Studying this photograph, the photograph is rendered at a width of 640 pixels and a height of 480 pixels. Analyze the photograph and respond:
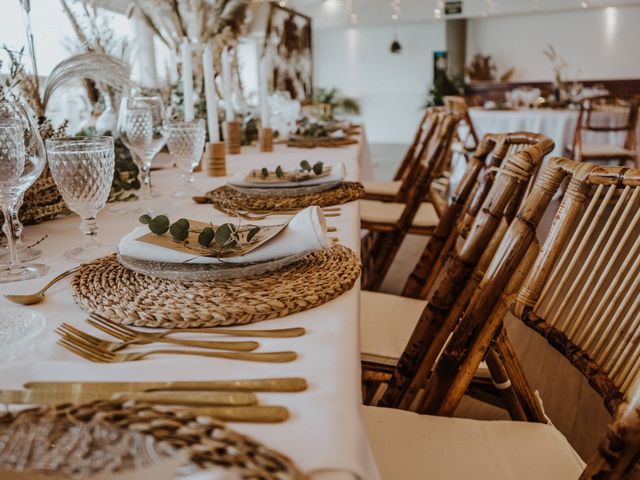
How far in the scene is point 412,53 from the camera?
1192 centimetres

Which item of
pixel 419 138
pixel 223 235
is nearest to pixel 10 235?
pixel 223 235

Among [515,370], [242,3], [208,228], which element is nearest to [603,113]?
[242,3]

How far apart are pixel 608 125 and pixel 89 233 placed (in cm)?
527

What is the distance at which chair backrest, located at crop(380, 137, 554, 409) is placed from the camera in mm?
1002

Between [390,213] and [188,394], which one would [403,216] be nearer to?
[390,213]

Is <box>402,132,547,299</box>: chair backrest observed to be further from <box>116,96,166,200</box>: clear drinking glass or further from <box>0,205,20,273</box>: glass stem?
<box>0,205,20,273</box>: glass stem

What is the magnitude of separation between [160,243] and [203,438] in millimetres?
430

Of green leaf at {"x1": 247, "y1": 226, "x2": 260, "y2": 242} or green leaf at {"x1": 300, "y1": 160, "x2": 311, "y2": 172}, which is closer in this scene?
green leaf at {"x1": 247, "y1": 226, "x2": 260, "y2": 242}

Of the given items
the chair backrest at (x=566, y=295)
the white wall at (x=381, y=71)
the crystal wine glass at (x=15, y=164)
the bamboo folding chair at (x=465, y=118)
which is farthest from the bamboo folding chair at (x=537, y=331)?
the white wall at (x=381, y=71)

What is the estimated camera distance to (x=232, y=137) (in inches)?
99.4

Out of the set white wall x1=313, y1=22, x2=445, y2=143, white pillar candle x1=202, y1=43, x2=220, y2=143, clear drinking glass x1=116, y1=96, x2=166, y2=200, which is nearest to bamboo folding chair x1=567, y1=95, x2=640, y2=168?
white pillar candle x1=202, y1=43, x2=220, y2=143

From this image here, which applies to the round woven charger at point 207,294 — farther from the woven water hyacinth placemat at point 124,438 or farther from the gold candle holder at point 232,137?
the gold candle holder at point 232,137

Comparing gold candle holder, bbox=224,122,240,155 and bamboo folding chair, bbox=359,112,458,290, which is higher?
gold candle holder, bbox=224,122,240,155

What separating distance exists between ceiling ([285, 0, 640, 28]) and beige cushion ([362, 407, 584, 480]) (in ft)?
30.4
